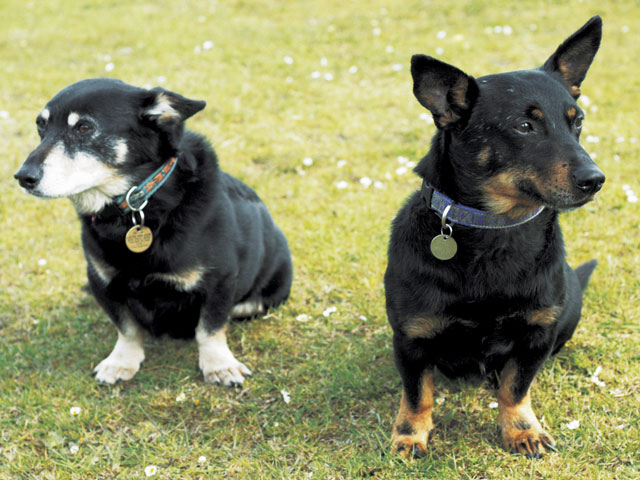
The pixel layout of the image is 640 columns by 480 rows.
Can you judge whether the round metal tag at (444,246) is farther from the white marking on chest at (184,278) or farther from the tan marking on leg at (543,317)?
the white marking on chest at (184,278)

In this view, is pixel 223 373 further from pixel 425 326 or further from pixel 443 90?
pixel 443 90

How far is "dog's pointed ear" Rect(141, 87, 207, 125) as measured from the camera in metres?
3.23

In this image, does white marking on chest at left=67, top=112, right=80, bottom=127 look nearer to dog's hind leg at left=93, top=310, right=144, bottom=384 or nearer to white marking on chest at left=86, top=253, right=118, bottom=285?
white marking on chest at left=86, top=253, right=118, bottom=285

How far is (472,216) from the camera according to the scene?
265cm

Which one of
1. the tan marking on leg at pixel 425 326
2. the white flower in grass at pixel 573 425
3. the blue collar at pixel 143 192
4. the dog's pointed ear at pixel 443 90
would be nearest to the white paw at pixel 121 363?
the blue collar at pixel 143 192

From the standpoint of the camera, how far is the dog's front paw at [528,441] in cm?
294

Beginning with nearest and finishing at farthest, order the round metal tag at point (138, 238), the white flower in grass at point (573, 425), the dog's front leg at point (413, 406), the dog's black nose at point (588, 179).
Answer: the dog's black nose at point (588, 179)
the dog's front leg at point (413, 406)
the white flower in grass at point (573, 425)
the round metal tag at point (138, 238)

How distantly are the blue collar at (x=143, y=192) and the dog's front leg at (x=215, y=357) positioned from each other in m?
0.71

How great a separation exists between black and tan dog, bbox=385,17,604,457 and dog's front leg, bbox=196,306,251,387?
1076mm

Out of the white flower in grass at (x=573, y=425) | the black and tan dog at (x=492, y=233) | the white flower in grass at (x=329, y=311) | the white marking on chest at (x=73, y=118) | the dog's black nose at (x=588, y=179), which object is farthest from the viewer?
the white flower in grass at (x=329, y=311)

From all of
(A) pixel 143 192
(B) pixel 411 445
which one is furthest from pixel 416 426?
(A) pixel 143 192

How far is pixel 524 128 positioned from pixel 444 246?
59cm

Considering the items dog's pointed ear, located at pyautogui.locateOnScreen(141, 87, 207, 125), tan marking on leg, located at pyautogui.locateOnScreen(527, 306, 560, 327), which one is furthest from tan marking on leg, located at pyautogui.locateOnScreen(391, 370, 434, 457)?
dog's pointed ear, located at pyautogui.locateOnScreen(141, 87, 207, 125)

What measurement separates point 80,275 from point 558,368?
3361 millimetres
